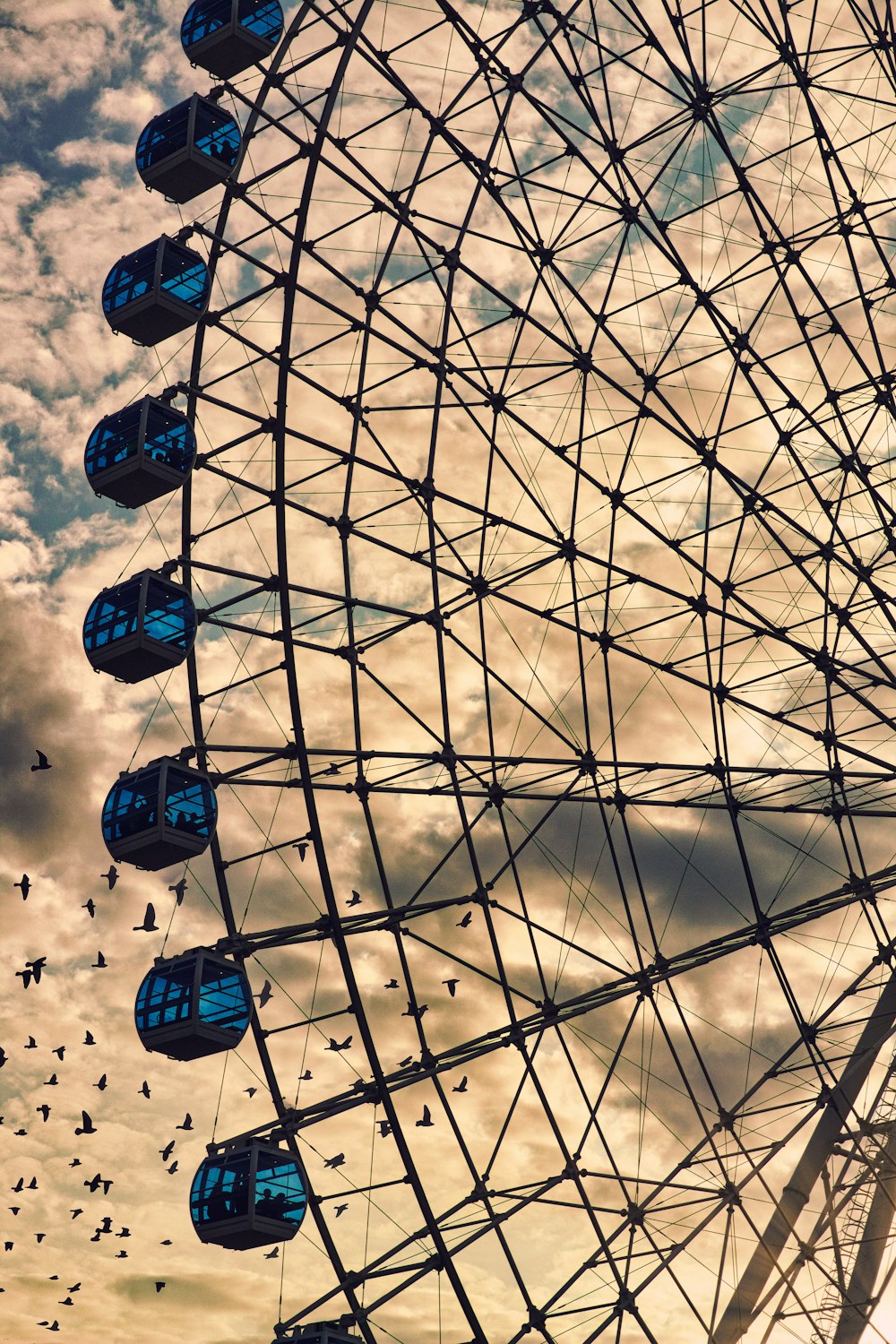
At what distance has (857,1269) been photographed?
35.1 meters

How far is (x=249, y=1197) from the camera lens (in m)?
30.6

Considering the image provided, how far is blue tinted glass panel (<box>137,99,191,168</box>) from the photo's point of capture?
33531mm

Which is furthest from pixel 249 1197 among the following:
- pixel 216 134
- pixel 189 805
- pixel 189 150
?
pixel 216 134

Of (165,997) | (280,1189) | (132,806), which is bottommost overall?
(280,1189)

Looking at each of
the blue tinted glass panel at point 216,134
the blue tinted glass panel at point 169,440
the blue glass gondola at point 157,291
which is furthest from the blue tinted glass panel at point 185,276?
the blue tinted glass panel at point 169,440

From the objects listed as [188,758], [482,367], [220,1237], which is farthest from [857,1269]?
[482,367]

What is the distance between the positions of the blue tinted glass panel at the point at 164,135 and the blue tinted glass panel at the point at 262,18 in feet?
5.94

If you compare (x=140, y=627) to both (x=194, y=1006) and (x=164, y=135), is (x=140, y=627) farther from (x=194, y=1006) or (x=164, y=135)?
(x=164, y=135)

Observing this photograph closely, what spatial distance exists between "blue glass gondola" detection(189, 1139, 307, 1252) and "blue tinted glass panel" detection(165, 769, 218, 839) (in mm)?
5274

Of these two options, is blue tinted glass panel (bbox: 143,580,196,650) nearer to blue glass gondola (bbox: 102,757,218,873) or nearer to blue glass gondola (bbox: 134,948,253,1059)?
blue glass gondola (bbox: 102,757,218,873)

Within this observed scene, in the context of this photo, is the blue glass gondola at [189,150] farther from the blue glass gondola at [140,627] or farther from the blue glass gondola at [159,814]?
the blue glass gondola at [159,814]

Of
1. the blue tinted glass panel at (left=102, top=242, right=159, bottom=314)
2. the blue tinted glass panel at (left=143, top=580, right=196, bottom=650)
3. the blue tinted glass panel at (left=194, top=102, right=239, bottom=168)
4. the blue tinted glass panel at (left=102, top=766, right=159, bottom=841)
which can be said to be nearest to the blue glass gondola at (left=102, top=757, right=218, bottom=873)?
the blue tinted glass panel at (left=102, top=766, right=159, bottom=841)

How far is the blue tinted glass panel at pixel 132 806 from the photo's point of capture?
106 ft

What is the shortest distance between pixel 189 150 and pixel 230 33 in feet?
7.63
